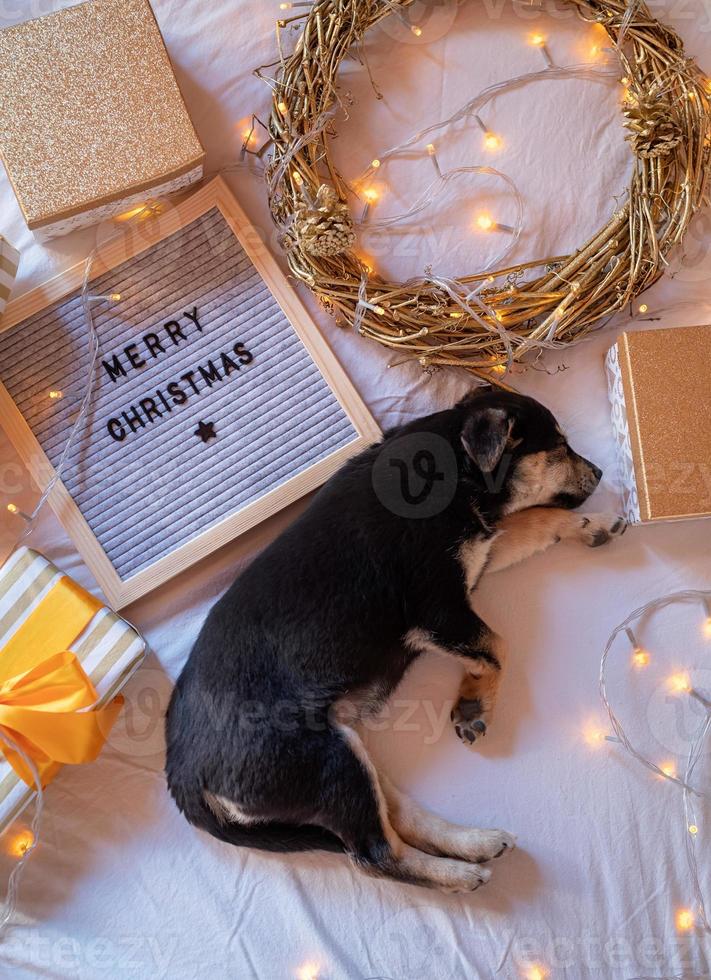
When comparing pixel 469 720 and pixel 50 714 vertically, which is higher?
pixel 50 714

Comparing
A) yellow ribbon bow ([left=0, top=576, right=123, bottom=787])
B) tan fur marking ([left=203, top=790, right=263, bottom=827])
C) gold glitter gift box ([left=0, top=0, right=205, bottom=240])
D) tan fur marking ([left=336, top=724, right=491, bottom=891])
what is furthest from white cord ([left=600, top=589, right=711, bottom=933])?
gold glitter gift box ([left=0, top=0, right=205, bottom=240])

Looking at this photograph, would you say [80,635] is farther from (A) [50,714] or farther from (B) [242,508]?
(B) [242,508]

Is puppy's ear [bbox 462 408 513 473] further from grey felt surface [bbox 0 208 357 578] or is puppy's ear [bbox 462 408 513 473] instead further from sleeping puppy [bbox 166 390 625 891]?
grey felt surface [bbox 0 208 357 578]

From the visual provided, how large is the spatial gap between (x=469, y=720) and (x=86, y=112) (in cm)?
149

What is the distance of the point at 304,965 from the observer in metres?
1.64

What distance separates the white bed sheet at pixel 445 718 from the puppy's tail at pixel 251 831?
0.39 feet

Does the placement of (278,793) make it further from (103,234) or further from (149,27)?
(149,27)

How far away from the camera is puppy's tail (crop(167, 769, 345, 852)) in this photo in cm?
155

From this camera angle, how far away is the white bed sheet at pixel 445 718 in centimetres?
164

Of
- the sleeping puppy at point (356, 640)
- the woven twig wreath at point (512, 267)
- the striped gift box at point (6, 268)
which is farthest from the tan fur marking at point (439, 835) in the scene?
the striped gift box at point (6, 268)

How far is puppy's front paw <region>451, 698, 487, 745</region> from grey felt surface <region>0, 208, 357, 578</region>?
2.02 feet

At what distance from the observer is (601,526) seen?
171 centimetres

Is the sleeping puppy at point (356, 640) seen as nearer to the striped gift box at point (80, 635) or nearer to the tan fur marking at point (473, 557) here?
the tan fur marking at point (473, 557)

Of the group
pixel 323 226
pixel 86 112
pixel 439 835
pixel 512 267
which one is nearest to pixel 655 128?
pixel 512 267
